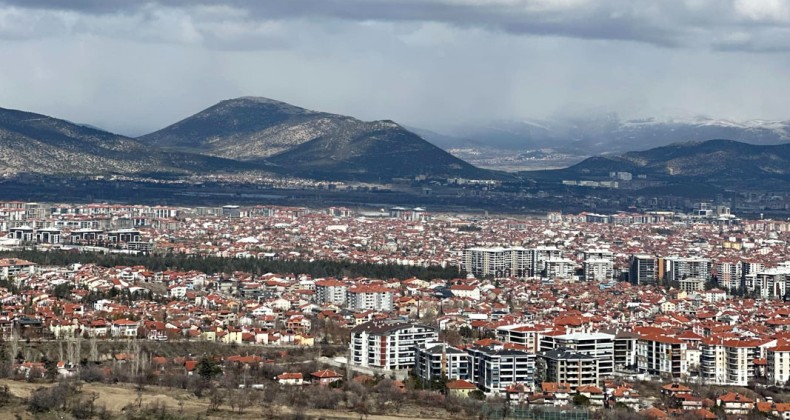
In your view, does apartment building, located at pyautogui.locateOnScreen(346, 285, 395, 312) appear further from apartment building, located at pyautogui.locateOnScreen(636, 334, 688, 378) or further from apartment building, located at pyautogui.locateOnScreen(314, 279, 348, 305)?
apartment building, located at pyautogui.locateOnScreen(636, 334, 688, 378)

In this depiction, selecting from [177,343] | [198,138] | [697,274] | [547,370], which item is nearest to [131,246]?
[697,274]

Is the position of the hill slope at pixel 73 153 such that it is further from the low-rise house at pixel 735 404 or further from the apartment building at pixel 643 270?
the low-rise house at pixel 735 404

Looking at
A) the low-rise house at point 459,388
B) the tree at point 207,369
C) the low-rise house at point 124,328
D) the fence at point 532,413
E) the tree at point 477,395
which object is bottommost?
the fence at point 532,413

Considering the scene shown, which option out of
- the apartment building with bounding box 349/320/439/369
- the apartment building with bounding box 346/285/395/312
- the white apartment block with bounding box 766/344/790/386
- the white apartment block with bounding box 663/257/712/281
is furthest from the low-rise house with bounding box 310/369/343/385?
the white apartment block with bounding box 663/257/712/281

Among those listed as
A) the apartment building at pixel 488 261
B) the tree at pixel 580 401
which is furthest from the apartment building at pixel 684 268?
the tree at pixel 580 401

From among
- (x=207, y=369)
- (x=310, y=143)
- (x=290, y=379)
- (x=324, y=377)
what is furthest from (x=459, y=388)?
(x=310, y=143)

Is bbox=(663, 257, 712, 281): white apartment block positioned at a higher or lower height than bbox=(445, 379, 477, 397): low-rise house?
higher
